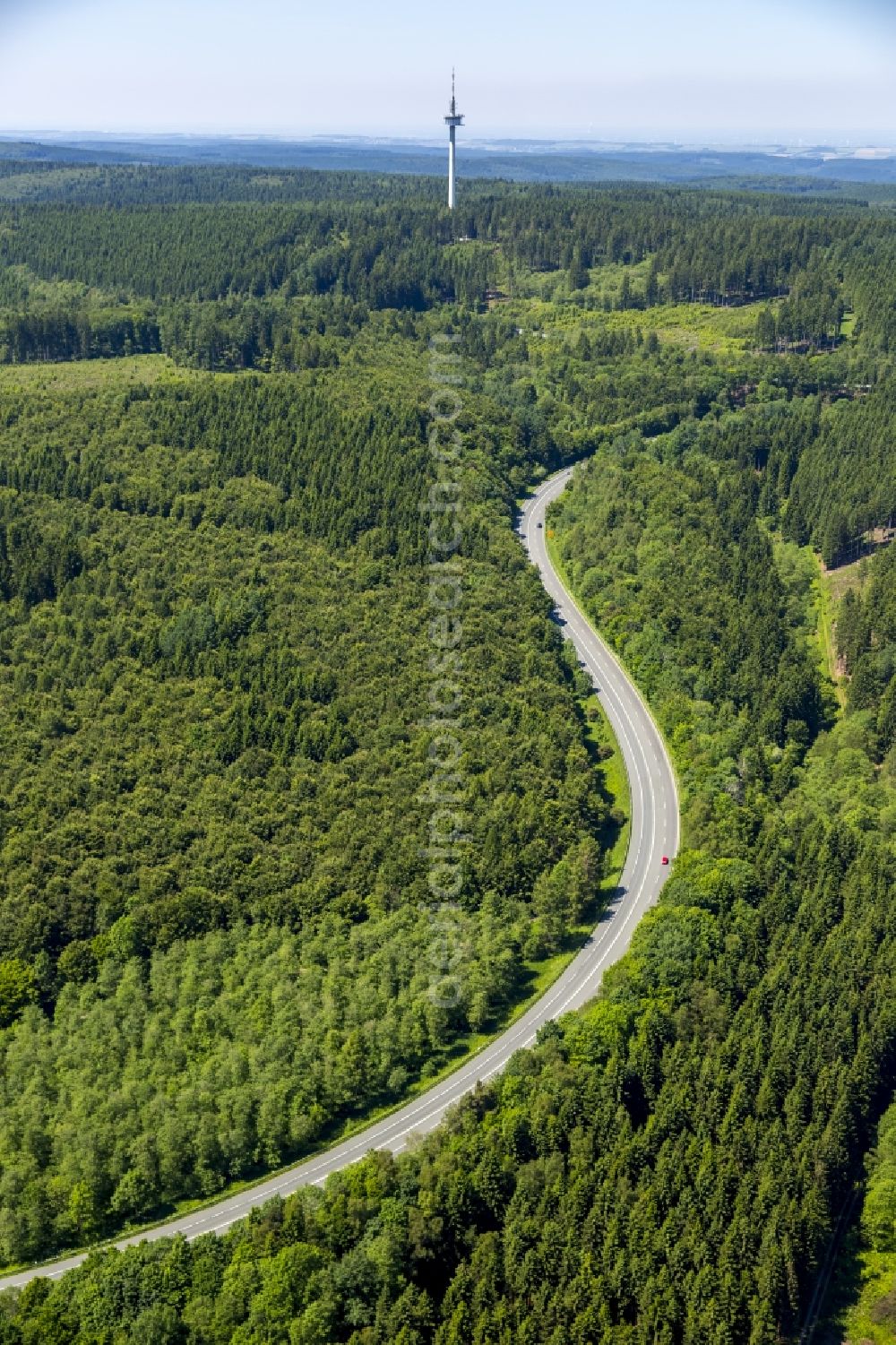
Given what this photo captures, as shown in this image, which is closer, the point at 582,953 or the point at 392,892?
the point at 392,892

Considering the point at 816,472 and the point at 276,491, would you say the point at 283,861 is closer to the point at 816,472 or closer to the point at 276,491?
the point at 276,491

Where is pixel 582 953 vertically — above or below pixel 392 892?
below

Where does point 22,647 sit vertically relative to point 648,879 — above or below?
above

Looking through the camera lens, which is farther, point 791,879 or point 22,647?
point 22,647

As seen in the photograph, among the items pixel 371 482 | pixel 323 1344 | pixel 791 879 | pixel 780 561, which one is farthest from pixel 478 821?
pixel 780 561

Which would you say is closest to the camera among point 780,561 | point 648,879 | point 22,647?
point 648,879

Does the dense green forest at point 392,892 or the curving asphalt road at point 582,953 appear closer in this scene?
the dense green forest at point 392,892
